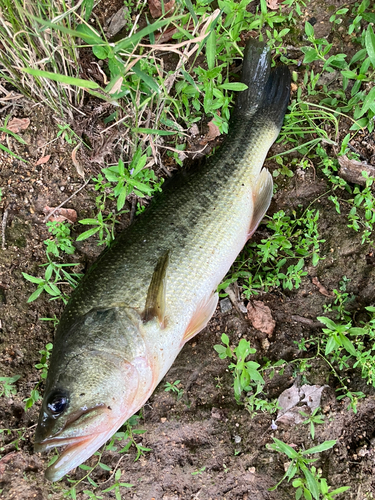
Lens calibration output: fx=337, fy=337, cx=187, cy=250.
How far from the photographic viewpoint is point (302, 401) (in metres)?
2.79

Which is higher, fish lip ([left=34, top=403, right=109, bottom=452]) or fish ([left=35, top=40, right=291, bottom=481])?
fish ([left=35, top=40, right=291, bottom=481])

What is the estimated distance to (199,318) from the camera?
8.26ft

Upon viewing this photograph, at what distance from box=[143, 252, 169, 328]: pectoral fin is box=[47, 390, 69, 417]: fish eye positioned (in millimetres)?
669

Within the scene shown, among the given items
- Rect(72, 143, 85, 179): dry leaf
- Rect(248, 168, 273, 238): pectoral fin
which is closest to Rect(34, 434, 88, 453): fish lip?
Rect(248, 168, 273, 238): pectoral fin

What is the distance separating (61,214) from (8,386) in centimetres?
149

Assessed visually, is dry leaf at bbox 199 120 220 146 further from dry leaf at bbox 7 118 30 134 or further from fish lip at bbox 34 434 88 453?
fish lip at bbox 34 434 88 453

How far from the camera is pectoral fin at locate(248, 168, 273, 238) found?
2789 millimetres

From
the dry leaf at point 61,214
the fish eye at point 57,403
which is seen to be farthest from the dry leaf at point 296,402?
the dry leaf at point 61,214

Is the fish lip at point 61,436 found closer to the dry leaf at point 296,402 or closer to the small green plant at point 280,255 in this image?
the small green plant at point 280,255

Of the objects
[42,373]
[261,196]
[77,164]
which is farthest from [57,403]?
[261,196]

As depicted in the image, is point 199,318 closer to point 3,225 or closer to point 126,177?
point 126,177

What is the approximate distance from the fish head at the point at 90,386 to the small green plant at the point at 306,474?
1222 mm

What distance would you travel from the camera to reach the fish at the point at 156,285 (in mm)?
2070

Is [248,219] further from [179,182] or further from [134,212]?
[134,212]
